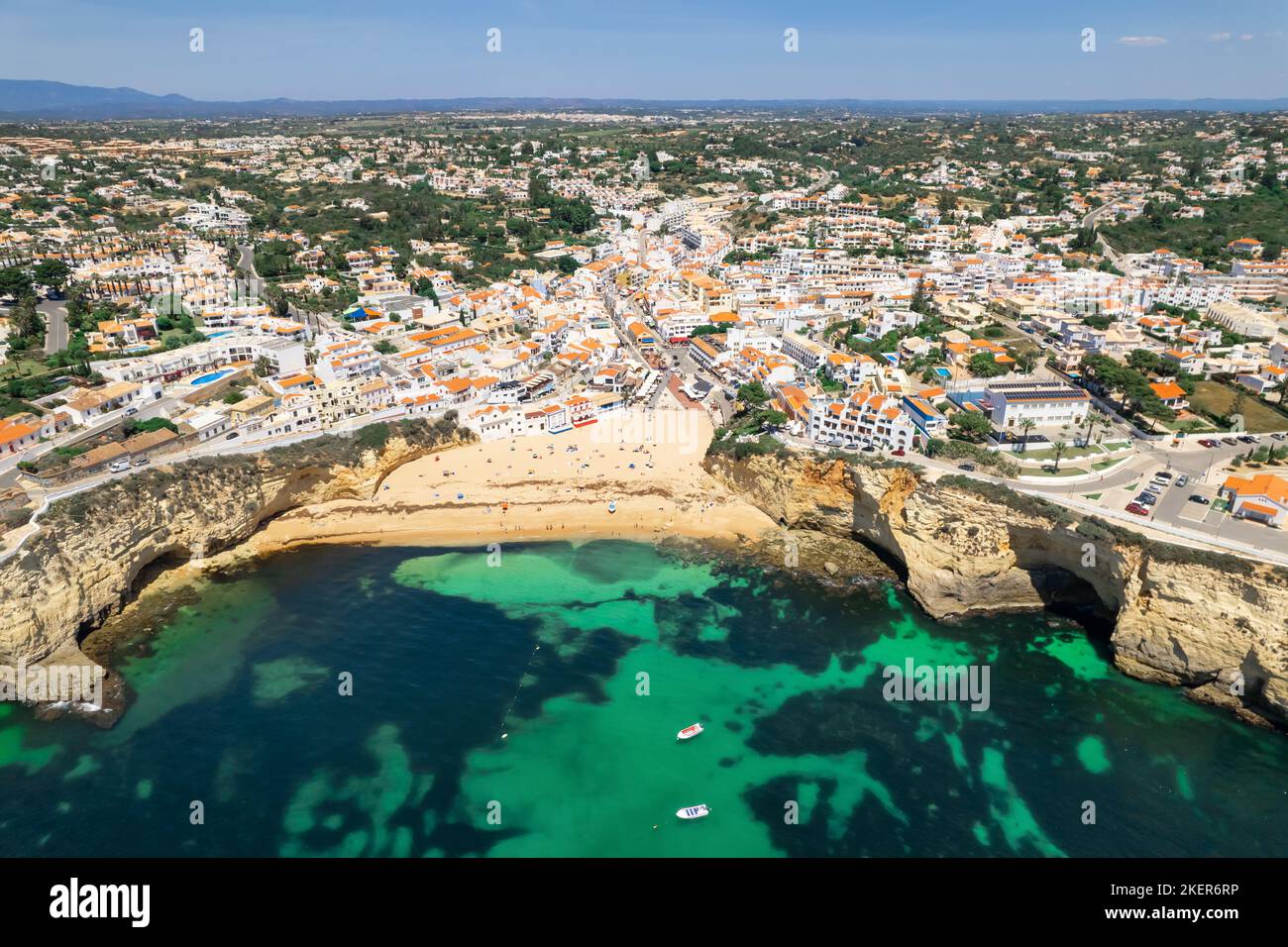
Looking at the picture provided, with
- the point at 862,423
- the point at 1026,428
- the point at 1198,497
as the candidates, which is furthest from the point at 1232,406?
the point at 862,423

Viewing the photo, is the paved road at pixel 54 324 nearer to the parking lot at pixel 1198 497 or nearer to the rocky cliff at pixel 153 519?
the rocky cliff at pixel 153 519

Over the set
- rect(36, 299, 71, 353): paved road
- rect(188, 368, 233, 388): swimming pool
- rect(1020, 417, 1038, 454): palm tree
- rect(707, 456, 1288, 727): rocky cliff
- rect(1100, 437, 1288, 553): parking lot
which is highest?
rect(36, 299, 71, 353): paved road

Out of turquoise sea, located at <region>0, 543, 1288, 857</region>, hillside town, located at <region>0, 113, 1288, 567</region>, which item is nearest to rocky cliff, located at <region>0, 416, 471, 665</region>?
hillside town, located at <region>0, 113, 1288, 567</region>

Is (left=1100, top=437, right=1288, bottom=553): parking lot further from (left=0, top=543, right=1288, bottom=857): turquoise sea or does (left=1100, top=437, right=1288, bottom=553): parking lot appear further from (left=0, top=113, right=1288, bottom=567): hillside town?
(left=0, top=543, right=1288, bottom=857): turquoise sea

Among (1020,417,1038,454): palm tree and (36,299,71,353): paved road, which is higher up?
(36,299,71,353): paved road

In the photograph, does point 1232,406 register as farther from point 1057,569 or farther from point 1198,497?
point 1057,569

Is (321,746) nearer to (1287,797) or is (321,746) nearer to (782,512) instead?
(782,512)

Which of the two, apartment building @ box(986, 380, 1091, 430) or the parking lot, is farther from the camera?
apartment building @ box(986, 380, 1091, 430)
